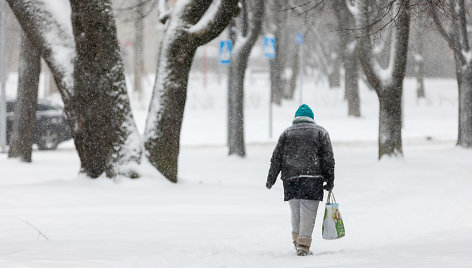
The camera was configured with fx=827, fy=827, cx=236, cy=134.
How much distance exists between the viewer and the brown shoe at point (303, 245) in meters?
8.71

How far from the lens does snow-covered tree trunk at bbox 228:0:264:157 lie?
20.6 metres

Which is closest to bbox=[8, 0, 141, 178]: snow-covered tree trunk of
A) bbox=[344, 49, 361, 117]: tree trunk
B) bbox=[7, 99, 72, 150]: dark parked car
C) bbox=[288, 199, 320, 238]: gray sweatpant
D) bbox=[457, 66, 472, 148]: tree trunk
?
bbox=[288, 199, 320, 238]: gray sweatpant

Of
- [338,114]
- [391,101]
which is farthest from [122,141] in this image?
[338,114]

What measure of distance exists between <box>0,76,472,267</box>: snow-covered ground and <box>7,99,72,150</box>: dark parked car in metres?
2.19

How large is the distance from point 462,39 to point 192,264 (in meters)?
16.7

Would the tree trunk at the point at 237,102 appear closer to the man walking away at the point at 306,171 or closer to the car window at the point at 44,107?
the car window at the point at 44,107

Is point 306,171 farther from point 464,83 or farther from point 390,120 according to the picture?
point 464,83

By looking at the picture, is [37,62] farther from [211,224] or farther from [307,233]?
[307,233]

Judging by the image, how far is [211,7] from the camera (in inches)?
549

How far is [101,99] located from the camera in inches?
528

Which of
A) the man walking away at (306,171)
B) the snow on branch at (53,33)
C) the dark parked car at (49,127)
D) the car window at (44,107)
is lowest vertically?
the dark parked car at (49,127)

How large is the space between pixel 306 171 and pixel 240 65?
12.2 meters

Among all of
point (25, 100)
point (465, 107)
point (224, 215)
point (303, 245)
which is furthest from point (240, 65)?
point (303, 245)

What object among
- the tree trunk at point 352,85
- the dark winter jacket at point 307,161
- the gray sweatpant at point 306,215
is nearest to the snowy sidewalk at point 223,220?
the gray sweatpant at point 306,215
